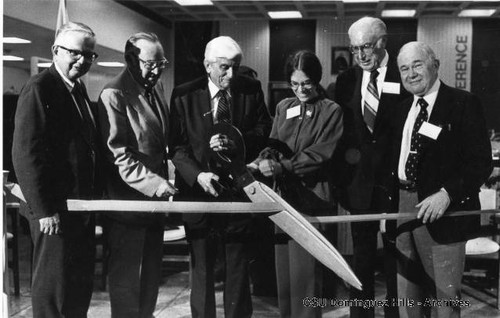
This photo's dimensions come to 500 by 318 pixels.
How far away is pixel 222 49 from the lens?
88.0 inches

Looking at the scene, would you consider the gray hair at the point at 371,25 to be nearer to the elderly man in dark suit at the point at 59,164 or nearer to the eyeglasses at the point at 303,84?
the eyeglasses at the point at 303,84

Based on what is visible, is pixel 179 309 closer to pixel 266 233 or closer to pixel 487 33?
pixel 266 233

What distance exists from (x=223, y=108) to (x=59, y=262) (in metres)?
0.91

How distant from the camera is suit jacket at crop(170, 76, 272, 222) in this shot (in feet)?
7.33

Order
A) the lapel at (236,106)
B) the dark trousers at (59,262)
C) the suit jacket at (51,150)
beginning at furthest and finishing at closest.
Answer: the lapel at (236,106) < the dark trousers at (59,262) < the suit jacket at (51,150)

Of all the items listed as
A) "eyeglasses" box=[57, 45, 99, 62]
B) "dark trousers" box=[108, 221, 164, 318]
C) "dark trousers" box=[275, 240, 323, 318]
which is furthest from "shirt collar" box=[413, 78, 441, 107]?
"eyeglasses" box=[57, 45, 99, 62]

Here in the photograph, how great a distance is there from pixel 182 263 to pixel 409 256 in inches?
50.0

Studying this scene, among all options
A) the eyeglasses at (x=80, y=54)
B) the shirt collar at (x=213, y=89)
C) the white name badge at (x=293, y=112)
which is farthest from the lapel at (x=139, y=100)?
the white name badge at (x=293, y=112)

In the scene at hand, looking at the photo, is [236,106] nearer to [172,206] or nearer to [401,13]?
[172,206]

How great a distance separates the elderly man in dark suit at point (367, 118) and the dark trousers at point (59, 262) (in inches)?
43.2

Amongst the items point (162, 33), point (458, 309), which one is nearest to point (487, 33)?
point (458, 309)

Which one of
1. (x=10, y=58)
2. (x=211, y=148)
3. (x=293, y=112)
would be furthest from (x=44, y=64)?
(x=293, y=112)

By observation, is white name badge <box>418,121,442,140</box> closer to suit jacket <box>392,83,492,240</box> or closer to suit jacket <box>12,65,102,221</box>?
suit jacket <box>392,83,492,240</box>

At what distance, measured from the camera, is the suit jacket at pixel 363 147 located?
2254mm
